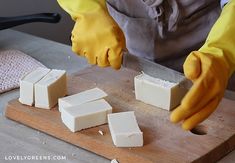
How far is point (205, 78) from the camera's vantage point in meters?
0.85

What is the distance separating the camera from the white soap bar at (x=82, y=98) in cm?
99

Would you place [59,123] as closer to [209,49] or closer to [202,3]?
[209,49]

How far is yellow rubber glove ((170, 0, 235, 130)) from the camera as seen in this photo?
0.84 m

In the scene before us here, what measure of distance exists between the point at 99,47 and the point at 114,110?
0.13 meters

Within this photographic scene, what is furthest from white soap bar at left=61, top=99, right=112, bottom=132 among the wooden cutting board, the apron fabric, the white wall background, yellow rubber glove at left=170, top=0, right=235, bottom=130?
the white wall background

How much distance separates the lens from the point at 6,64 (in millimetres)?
1240

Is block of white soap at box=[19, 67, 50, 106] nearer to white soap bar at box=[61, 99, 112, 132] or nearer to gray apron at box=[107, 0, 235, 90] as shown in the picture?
white soap bar at box=[61, 99, 112, 132]

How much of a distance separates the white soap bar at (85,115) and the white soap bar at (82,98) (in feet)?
0.07

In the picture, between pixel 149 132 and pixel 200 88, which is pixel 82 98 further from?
pixel 200 88

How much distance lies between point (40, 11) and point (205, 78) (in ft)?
3.05

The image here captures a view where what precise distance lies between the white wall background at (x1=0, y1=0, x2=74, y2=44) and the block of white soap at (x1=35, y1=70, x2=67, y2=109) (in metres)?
0.62

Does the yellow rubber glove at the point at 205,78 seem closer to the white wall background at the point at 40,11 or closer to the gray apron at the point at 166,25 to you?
the gray apron at the point at 166,25

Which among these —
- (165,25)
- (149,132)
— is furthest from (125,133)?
(165,25)

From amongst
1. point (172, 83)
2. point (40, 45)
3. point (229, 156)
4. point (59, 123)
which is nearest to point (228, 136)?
point (229, 156)
